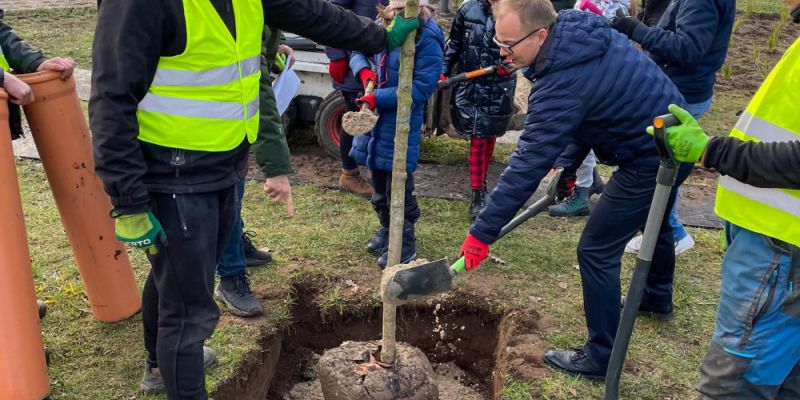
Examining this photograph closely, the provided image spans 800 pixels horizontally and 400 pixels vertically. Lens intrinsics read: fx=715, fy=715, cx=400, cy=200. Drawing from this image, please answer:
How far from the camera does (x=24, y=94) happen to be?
122 inches

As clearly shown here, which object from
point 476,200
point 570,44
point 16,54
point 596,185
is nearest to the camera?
point 570,44

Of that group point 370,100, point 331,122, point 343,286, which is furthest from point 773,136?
point 331,122

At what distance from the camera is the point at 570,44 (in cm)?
293

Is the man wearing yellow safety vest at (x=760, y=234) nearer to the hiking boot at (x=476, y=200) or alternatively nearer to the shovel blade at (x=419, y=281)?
the shovel blade at (x=419, y=281)

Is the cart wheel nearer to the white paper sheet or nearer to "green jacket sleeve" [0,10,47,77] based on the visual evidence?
the white paper sheet

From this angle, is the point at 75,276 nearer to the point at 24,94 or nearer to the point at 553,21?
the point at 24,94

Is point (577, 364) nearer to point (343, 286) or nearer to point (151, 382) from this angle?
point (343, 286)

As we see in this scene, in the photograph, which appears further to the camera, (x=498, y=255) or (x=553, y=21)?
(x=498, y=255)

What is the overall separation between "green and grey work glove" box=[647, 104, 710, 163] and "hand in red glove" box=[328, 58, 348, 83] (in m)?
2.88

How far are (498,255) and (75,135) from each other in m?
2.61

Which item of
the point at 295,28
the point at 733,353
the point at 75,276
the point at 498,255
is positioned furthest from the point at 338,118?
the point at 733,353

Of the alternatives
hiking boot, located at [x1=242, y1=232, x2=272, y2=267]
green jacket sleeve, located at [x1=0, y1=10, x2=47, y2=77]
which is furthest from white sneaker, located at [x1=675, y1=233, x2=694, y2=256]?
green jacket sleeve, located at [x1=0, y1=10, x2=47, y2=77]

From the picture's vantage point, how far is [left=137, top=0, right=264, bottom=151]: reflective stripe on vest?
7.98 feet

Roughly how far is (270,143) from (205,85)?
0.62m
